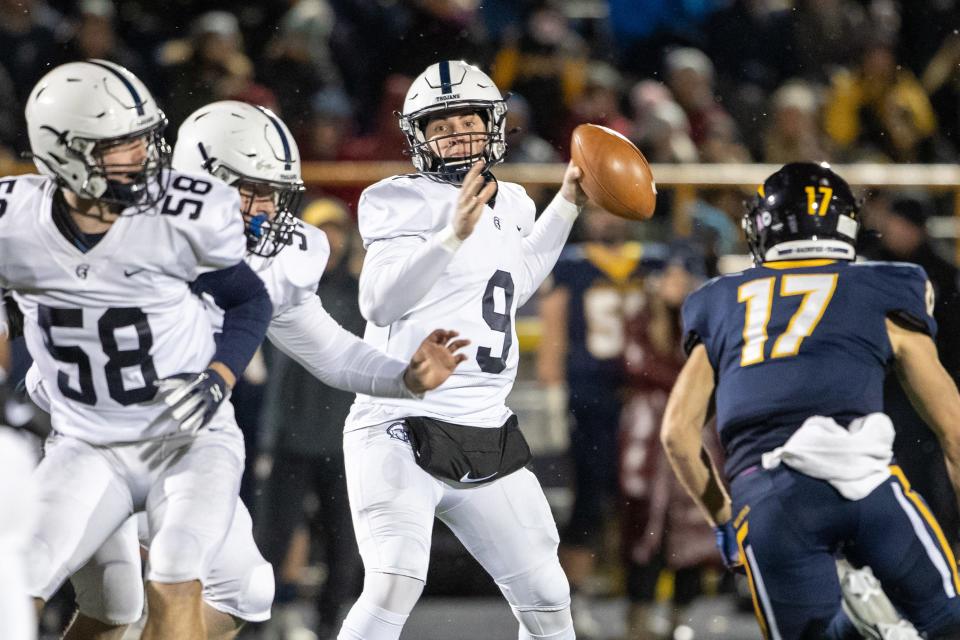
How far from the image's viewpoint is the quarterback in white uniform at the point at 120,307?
138 inches

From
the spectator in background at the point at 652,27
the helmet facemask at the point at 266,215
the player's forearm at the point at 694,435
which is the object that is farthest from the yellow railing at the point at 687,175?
the player's forearm at the point at 694,435

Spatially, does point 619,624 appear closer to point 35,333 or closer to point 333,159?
point 333,159

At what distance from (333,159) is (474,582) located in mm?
2007

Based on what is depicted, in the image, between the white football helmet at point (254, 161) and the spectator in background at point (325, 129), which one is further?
the spectator in background at point (325, 129)

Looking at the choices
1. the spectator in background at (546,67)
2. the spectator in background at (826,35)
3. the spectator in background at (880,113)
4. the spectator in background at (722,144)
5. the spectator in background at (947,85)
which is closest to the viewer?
the spectator in background at (722,144)

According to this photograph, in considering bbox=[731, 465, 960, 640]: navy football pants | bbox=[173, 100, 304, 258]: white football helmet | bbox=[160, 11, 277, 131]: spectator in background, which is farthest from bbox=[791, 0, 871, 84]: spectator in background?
bbox=[731, 465, 960, 640]: navy football pants

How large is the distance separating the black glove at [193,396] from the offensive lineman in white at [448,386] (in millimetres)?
505

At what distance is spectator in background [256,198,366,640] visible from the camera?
5656 millimetres

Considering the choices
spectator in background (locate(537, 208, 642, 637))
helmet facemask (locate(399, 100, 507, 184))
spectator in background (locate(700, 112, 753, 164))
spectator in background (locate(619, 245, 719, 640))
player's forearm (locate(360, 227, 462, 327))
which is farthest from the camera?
spectator in background (locate(700, 112, 753, 164))

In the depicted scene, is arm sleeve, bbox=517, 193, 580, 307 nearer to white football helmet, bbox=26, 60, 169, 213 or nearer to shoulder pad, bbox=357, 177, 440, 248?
shoulder pad, bbox=357, 177, 440, 248

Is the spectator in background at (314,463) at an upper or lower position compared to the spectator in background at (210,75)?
lower

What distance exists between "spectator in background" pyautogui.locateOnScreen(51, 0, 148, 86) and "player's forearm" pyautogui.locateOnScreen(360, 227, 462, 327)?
10.6 feet

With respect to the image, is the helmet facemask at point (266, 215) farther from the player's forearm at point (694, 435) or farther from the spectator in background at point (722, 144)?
the spectator in background at point (722, 144)

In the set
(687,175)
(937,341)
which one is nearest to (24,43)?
(687,175)
